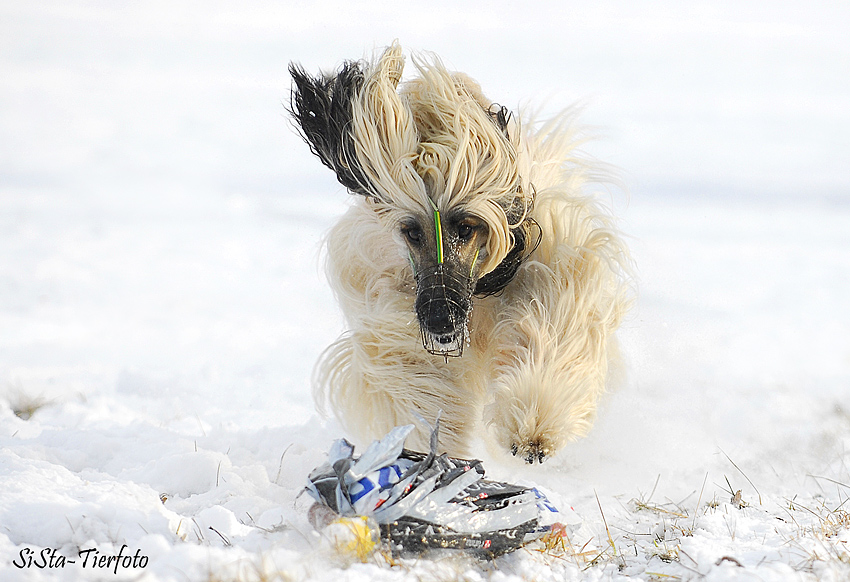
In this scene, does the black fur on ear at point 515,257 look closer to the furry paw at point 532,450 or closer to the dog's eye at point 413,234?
the dog's eye at point 413,234

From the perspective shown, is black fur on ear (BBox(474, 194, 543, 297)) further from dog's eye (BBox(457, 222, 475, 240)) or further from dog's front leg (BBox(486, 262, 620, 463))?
dog's eye (BBox(457, 222, 475, 240))

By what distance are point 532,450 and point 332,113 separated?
52.0 inches

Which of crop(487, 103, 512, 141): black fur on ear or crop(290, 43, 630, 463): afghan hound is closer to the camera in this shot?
crop(290, 43, 630, 463): afghan hound

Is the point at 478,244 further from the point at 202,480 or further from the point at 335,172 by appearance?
the point at 202,480

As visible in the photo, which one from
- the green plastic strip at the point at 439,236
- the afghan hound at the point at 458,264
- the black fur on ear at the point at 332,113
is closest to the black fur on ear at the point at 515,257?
the afghan hound at the point at 458,264

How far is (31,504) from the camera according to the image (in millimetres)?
1884

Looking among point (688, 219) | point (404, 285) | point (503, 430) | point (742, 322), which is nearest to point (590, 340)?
point (503, 430)

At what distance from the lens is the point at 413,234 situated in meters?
2.59

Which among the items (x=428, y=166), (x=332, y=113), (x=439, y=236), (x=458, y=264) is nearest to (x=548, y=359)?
(x=458, y=264)

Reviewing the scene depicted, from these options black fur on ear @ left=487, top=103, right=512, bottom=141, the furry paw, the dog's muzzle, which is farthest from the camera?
black fur on ear @ left=487, top=103, right=512, bottom=141

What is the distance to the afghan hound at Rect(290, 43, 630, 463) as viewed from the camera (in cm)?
253

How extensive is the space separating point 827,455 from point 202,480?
2633mm

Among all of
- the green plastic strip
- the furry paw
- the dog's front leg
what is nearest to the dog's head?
the green plastic strip

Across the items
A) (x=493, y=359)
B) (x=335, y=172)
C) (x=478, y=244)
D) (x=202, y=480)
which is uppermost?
(x=335, y=172)
